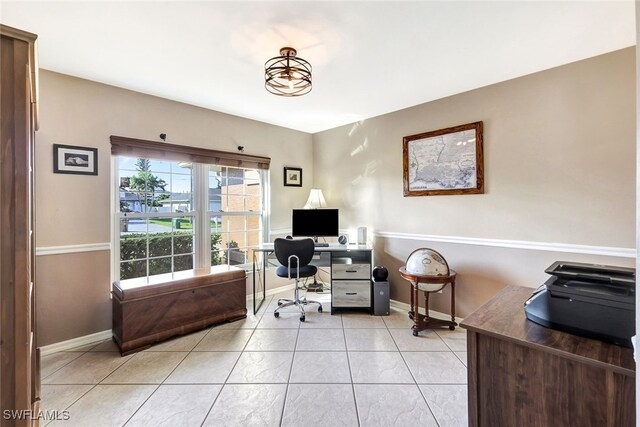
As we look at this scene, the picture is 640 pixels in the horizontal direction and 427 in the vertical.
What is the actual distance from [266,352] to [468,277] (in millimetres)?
2135

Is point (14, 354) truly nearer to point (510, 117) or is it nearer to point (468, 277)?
point (468, 277)

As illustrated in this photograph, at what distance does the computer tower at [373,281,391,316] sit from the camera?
313 cm

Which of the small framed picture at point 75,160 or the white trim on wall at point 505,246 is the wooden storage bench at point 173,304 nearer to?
the white trim on wall at point 505,246

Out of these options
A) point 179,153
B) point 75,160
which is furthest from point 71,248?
point 179,153

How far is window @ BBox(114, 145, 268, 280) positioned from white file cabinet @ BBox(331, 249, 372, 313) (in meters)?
1.33

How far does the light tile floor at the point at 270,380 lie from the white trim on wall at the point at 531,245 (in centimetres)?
92

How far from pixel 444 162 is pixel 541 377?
2.36 metres

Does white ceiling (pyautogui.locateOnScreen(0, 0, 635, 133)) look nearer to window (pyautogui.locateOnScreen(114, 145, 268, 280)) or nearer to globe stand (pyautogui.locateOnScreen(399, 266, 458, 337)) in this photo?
window (pyautogui.locateOnScreen(114, 145, 268, 280))

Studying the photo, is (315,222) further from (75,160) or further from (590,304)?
(590,304)

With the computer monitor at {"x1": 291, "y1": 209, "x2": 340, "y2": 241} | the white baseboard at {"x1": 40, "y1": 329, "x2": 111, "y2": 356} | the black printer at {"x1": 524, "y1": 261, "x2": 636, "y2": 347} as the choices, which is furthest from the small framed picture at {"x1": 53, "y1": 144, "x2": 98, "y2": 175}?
the black printer at {"x1": 524, "y1": 261, "x2": 636, "y2": 347}

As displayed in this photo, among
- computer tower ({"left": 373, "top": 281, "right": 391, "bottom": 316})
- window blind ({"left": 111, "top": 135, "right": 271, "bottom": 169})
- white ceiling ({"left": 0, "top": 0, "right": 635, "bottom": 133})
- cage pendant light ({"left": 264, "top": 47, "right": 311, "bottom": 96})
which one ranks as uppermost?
white ceiling ({"left": 0, "top": 0, "right": 635, "bottom": 133})

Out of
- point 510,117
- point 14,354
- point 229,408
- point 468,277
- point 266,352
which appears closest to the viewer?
point 14,354

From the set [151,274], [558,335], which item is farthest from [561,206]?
[151,274]

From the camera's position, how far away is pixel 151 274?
2.94 m
